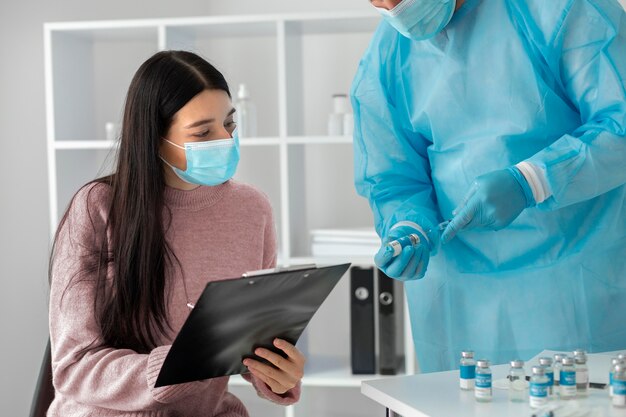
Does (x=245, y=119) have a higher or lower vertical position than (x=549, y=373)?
higher

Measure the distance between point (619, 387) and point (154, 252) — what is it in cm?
87

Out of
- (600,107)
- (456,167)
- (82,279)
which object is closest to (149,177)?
(82,279)

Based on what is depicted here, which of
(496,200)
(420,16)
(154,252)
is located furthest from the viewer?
(154,252)

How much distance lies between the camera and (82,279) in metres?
1.56

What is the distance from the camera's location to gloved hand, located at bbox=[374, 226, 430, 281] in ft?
4.87

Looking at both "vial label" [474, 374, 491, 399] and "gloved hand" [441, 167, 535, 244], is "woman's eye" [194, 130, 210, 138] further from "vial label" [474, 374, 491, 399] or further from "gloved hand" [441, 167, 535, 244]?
"vial label" [474, 374, 491, 399]

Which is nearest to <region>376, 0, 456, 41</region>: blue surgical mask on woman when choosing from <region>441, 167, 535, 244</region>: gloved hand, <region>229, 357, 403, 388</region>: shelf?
<region>441, 167, 535, 244</region>: gloved hand

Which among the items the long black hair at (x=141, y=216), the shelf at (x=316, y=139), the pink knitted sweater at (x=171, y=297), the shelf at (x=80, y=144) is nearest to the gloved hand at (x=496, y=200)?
the pink knitted sweater at (x=171, y=297)

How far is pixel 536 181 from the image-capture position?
1.41 metres

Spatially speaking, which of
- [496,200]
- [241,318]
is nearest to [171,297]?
[241,318]

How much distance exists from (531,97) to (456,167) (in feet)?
0.61

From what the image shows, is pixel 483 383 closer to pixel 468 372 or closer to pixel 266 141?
pixel 468 372

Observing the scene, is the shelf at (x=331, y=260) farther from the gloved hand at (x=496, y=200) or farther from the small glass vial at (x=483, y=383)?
the small glass vial at (x=483, y=383)

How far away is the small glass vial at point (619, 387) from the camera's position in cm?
111
